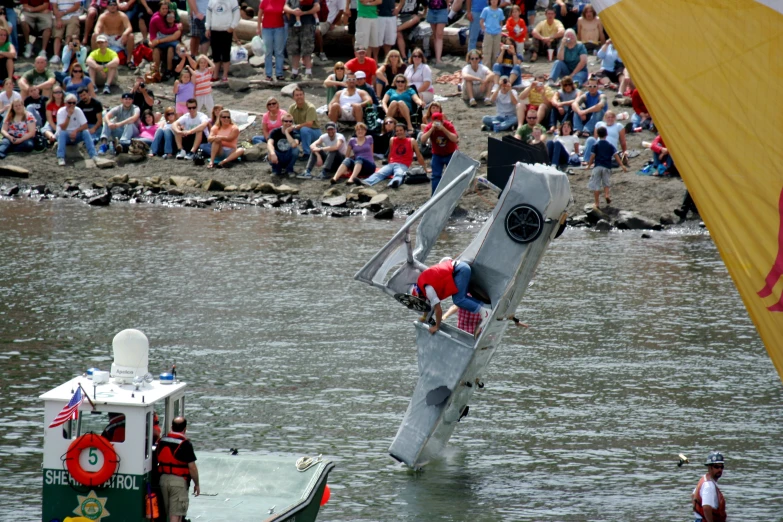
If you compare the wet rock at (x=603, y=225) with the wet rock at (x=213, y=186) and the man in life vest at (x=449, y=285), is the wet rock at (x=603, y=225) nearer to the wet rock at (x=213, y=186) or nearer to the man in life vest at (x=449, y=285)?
the wet rock at (x=213, y=186)

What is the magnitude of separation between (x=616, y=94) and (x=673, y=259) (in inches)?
359

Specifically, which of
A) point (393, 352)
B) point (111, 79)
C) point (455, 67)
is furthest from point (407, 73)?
point (393, 352)

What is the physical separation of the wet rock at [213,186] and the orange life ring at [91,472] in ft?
69.2

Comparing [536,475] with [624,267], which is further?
[624,267]

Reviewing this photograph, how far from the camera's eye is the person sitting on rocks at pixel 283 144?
2995cm

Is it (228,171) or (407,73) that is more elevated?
(407,73)

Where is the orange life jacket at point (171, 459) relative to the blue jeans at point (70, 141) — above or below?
above

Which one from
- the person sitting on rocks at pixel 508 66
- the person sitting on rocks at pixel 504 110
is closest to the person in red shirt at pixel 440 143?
the person sitting on rocks at pixel 504 110

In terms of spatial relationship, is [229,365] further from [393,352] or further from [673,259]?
[673,259]

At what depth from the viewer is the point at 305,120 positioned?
30297 mm

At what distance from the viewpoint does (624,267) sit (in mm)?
23516

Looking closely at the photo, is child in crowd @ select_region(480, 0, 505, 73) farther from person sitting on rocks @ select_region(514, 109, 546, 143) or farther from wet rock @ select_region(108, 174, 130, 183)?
wet rock @ select_region(108, 174, 130, 183)

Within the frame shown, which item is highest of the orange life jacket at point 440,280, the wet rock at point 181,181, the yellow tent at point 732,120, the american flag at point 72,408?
the yellow tent at point 732,120

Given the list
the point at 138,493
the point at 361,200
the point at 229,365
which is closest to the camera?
the point at 138,493
